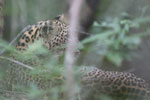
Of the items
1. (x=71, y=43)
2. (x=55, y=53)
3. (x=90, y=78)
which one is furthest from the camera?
(x=55, y=53)

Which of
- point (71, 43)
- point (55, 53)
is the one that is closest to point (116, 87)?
point (55, 53)

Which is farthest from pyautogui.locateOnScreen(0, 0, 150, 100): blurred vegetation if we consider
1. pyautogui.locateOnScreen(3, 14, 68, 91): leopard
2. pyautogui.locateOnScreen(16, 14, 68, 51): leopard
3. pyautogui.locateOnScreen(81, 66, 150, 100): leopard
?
pyautogui.locateOnScreen(16, 14, 68, 51): leopard

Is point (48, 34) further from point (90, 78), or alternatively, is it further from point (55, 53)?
point (90, 78)

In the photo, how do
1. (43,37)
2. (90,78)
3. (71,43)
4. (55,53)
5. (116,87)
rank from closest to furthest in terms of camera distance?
(71,43), (116,87), (90,78), (55,53), (43,37)

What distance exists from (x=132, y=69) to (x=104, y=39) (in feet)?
11.3

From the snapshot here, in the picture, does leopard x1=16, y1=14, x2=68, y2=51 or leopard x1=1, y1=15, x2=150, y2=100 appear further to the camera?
leopard x1=16, y1=14, x2=68, y2=51

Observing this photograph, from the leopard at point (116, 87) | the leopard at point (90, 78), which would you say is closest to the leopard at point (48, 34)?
the leopard at point (90, 78)

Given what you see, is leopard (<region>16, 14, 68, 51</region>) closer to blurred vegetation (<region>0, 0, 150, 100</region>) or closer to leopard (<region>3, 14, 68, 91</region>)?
leopard (<region>3, 14, 68, 91</region>)

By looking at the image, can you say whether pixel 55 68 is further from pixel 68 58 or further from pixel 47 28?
pixel 47 28

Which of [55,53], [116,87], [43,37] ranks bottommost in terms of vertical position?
[116,87]

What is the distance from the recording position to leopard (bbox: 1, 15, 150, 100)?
3.92 m

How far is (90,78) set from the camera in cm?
416

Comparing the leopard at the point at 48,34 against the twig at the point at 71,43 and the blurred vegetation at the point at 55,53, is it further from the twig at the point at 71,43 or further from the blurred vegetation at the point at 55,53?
the twig at the point at 71,43

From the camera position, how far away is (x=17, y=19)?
20.7 feet
